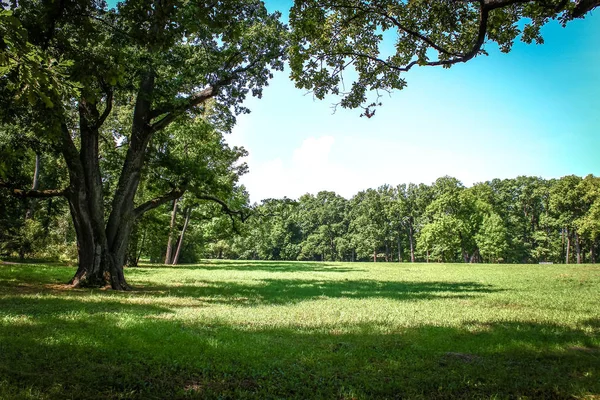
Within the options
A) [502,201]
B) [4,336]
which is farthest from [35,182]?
[502,201]

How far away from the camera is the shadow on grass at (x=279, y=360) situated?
4.52 meters

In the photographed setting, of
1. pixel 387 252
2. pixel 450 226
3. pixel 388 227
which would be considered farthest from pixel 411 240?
pixel 450 226

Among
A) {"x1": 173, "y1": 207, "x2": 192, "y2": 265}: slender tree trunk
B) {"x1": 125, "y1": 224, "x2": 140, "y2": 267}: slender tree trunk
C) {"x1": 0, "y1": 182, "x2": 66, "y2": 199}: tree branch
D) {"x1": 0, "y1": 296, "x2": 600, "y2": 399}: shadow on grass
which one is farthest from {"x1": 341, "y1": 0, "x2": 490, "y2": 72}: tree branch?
{"x1": 173, "y1": 207, "x2": 192, "y2": 265}: slender tree trunk

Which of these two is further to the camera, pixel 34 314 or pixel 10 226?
pixel 10 226

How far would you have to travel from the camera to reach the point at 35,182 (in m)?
34.2

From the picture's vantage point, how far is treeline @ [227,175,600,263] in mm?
69812

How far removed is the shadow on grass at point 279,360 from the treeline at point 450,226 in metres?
50.6

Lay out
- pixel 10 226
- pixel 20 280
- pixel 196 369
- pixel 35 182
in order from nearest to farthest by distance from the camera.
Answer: pixel 196 369
pixel 20 280
pixel 10 226
pixel 35 182

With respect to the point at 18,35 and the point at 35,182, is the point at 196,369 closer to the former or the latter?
the point at 18,35

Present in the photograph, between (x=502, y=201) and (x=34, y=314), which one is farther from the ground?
(x=502, y=201)

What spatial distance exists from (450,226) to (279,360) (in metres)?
74.9

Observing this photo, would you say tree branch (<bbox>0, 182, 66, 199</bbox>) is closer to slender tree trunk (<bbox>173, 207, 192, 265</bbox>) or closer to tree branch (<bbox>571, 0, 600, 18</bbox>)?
tree branch (<bbox>571, 0, 600, 18</bbox>)

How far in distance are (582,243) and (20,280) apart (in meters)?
91.2

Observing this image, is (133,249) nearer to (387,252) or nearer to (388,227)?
(388,227)
